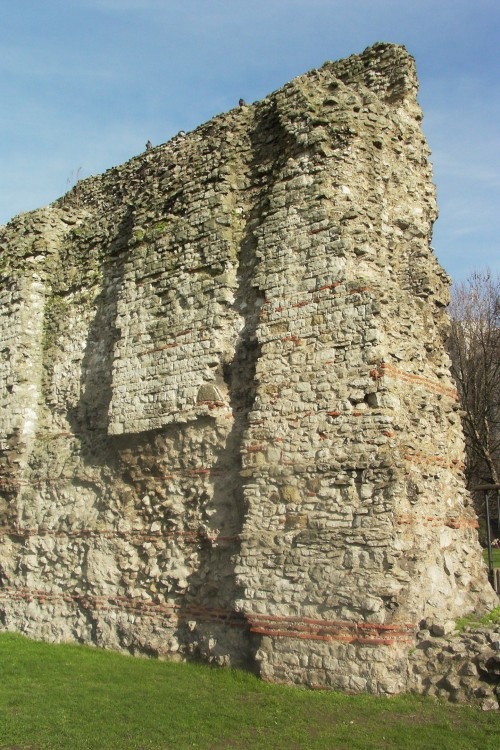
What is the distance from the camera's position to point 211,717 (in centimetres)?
677

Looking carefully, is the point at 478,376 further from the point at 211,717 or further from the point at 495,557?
the point at 211,717

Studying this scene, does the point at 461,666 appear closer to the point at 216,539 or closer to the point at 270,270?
the point at 216,539

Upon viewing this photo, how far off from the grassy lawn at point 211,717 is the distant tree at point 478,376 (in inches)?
551

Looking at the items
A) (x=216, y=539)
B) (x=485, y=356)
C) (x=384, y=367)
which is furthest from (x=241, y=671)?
(x=485, y=356)

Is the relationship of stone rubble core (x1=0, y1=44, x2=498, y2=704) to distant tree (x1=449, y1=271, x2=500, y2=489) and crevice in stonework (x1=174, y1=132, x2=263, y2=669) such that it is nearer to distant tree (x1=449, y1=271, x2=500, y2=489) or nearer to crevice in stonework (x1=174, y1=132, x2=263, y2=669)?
crevice in stonework (x1=174, y1=132, x2=263, y2=669)

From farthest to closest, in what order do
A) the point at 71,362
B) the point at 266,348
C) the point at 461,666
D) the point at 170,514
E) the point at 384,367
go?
the point at 71,362 < the point at 170,514 < the point at 266,348 < the point at 384,367 < the point at 461,666

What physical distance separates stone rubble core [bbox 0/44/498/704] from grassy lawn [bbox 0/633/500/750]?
Answer: 39 cm

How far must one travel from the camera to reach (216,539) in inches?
350

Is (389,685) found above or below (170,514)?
below

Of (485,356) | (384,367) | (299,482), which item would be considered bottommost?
(299,482)

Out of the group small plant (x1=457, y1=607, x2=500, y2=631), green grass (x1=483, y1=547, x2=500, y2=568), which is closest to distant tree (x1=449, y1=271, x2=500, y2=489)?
green grass (x1=483, y1=547, x2=500, y2=568)

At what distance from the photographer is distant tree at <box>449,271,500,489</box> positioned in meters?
20.9

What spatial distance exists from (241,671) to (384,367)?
3.66 meters

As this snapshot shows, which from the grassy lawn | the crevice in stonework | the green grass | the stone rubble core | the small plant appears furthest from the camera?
the green grass
